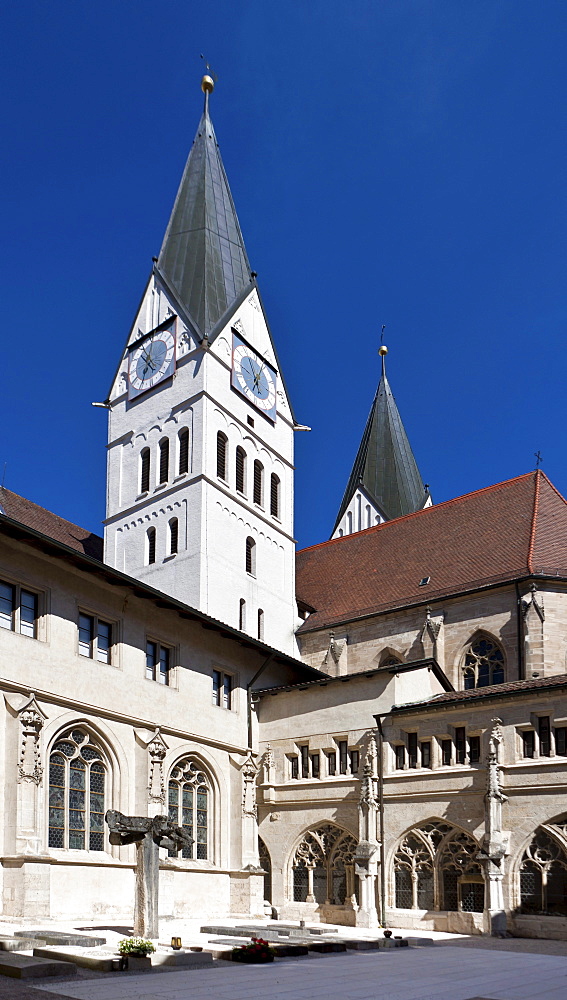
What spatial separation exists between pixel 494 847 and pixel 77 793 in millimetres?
9982

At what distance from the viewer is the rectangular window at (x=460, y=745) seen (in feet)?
87.3

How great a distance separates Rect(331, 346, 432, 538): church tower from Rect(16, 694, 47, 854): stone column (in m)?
41.2

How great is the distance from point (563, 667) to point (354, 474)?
36.5m

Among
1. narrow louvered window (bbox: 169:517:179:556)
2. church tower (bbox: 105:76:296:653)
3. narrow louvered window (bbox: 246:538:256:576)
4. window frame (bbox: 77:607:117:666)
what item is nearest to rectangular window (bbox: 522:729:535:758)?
window frame (bbox: 77:607:117:666)

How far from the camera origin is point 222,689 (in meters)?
30.8

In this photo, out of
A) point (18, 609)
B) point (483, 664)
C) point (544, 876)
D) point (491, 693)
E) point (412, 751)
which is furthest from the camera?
point (483, 664)

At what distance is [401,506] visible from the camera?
2472 inches

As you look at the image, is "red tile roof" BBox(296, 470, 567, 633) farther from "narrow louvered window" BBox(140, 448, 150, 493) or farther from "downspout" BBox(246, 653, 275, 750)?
"narrow louvered window" BBox(140, 448, 150, 493)

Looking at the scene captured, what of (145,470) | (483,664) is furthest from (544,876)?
(145,470)

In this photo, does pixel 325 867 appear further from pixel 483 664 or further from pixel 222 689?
pixel 483 664

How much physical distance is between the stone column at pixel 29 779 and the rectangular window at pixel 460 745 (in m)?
10.8

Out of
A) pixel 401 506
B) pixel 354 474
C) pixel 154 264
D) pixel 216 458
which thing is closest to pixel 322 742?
pixel 216 458

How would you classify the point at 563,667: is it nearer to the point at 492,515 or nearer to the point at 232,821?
the point at 492,515

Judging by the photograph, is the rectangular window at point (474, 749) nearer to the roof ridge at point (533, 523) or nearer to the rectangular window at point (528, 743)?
the rectangular window at point (528, 743)
